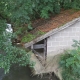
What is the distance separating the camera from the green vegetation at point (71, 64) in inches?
319

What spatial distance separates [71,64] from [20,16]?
3304 millimetres

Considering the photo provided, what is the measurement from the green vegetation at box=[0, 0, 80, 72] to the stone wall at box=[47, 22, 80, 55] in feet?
3.50

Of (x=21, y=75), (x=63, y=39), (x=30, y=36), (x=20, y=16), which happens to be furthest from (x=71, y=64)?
(x=21, y=75)

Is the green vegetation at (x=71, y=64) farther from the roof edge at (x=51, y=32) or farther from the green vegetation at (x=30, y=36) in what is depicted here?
the green vegetation at (x=30, y=36)

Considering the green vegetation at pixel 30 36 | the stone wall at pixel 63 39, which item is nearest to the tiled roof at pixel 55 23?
the green vegetation at pixel 30 36

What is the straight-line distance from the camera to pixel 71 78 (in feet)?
28.1

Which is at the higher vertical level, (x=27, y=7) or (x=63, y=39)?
(x=27, y=7)

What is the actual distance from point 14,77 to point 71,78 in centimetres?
340

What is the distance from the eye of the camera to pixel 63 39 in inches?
369

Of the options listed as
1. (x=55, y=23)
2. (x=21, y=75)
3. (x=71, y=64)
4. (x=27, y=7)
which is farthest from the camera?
(x=21, y=75)

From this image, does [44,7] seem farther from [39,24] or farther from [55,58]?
[55,58]

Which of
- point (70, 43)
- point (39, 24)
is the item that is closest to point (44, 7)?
point (39, 24)

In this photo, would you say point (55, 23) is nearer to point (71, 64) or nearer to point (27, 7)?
point (27, 7)

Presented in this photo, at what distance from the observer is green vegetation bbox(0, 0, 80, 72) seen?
273 inches
